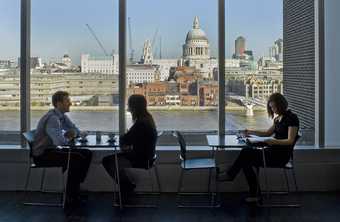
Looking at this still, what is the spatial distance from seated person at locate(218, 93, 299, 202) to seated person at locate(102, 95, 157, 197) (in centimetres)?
87

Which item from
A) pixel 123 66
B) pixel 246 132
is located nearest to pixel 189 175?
pixel 246 132

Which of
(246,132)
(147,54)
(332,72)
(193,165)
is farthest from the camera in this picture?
(147,54)

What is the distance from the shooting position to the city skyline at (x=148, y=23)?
601cm

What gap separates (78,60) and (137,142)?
1655 mm

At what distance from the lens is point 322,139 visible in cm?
599

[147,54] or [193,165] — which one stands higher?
[147,54]

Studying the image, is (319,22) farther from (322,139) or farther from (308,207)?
(308,207)

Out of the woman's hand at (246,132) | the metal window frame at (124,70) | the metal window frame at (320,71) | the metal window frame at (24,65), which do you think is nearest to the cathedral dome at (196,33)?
the metal window frame at (124,70)

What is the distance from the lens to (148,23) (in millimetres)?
6031

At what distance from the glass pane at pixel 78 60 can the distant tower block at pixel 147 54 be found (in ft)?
1.12

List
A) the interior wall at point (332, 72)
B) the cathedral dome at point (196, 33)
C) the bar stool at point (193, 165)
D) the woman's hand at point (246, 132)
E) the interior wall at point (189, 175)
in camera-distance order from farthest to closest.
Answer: the cathedral dome at point (196, 33)
the interior wall at point (332, 72)
the interior wall at point (189, 175)
the woman's hand at point (246, 132)
the bar stool at point (193, 165)

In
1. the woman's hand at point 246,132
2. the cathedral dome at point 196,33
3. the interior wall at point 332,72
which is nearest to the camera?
the woman's hand at point 246,132

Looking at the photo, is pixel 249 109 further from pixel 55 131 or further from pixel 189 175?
pixel 55 131

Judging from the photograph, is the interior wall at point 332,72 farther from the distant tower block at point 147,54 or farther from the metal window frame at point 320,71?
the distant tower block at point 147,54
